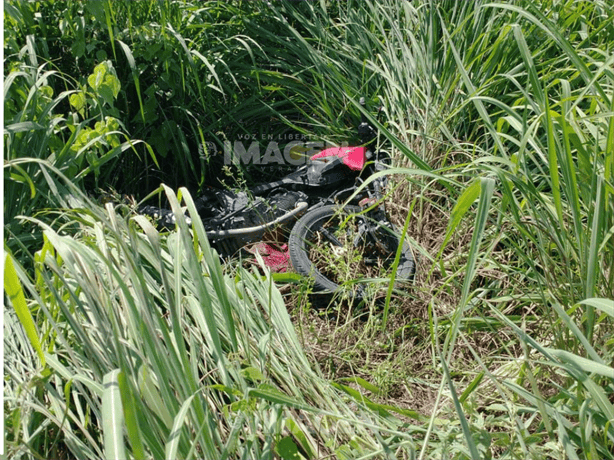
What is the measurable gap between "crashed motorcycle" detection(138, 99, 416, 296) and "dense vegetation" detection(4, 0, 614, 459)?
Result: 0.33 ft

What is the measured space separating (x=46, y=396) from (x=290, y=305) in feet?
3.37

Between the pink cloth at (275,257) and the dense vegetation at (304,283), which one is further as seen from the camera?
the pink cloth at (275,257)

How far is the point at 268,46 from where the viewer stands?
3455 millimetres

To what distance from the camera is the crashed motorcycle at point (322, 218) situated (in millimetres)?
2379

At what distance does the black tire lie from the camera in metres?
2.36

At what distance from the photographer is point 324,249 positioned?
246cm

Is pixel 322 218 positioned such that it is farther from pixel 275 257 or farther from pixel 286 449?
pixel 286 449

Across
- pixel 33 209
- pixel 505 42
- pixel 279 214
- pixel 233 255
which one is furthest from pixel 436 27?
pixel 33 209

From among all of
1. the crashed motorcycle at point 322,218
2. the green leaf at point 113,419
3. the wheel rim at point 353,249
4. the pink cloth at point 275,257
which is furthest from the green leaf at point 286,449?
Result: the pink cloth at point 275,257

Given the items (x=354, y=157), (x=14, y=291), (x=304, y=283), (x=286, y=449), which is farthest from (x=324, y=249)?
(x=14, y=291)

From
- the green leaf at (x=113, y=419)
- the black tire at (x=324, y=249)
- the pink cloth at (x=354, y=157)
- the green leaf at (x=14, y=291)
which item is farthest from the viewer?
the pink cloth at (x=354, y=157)

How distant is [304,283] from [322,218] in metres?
0.44

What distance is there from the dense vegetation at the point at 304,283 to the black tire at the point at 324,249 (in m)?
0.08

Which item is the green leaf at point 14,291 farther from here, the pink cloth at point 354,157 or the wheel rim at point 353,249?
the pink cloth at point 354,157
